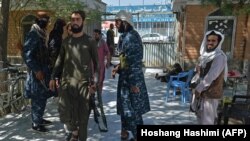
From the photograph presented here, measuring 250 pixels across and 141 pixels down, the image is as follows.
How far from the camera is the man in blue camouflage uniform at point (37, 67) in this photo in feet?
14.7

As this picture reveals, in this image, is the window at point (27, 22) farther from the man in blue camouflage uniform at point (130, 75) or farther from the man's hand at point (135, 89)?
the man's hand at point (135, 89)

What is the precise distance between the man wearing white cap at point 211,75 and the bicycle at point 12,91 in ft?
11.9

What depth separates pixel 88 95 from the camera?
12.4ft

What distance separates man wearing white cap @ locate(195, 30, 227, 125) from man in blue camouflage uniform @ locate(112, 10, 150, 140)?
801 millimetres

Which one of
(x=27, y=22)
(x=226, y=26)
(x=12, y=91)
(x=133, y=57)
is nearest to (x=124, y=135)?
(x=133, y=57)

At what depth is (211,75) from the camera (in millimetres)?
3619

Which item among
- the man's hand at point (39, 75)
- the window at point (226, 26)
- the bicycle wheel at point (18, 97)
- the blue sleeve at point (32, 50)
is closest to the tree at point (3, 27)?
the bicycle wheel at point (18, 97)

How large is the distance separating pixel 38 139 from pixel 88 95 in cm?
128

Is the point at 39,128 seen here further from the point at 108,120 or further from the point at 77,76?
the point at 77,76

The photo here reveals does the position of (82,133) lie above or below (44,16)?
below

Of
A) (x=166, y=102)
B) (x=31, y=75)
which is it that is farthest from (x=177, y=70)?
(x=31, y=75)

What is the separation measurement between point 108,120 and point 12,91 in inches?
78.1

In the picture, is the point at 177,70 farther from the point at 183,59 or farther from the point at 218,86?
the point at 218,86

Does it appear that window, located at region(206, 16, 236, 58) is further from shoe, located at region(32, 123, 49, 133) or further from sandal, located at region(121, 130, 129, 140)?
shoe, located at region(32, 123, 49, 133)
